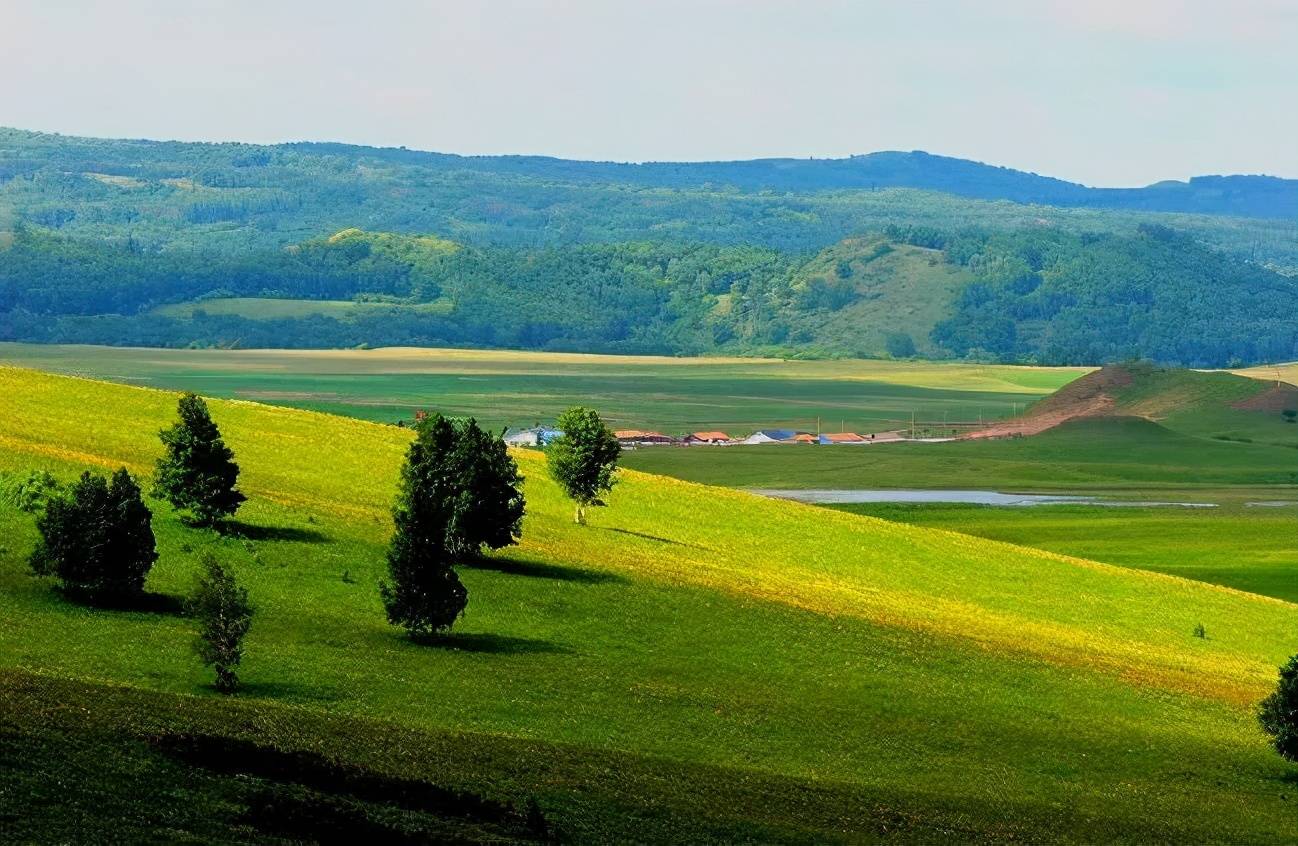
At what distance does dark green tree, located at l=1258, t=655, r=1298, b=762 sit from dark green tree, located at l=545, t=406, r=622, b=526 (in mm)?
35867

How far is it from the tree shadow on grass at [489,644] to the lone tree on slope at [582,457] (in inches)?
1027

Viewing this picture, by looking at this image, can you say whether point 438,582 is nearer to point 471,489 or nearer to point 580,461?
point 471,489

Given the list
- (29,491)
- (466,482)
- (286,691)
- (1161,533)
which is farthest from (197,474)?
(1161,533)

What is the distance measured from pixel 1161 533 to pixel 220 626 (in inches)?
3944

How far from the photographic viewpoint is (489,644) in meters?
63.0

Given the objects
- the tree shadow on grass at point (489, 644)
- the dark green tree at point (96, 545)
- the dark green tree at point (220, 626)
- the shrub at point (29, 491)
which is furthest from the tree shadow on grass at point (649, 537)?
the dark green tree at point (220, 626)

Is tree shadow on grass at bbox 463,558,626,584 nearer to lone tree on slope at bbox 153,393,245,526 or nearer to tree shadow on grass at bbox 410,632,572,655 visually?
lone tree on slope at bbox 153,393,245,526

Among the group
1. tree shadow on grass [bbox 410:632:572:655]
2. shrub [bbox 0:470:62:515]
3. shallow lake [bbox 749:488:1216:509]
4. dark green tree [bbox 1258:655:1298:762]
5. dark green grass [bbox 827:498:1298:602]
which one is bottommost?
shallow lake [bbox 749:488:1216:509]

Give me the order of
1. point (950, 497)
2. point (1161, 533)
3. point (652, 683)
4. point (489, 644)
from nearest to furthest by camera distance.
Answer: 1. point (652, 683)
2. point (489, 644)
3. point (1161, 533)
4. point (950, 497)

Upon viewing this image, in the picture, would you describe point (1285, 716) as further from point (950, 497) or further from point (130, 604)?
point (950, 497)

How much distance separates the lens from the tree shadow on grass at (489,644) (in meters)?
61.8

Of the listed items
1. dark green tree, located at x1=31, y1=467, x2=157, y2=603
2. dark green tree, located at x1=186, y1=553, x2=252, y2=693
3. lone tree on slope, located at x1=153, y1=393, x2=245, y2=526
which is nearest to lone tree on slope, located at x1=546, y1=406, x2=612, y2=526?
lone tree on slope, located at x1=153, y1=393, x2=245, y2=526

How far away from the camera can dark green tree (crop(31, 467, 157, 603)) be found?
59.3 m

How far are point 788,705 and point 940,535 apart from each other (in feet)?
163
